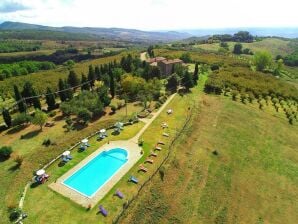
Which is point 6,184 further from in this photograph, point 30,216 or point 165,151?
point 165,151

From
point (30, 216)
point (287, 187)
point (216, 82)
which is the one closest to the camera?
point (30, 216)

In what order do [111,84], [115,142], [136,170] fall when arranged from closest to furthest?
[136,170] < [115,142] < [111,84]

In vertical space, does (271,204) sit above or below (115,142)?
below

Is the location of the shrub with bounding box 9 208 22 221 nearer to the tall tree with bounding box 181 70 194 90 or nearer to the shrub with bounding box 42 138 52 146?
the shrub with bounding box 42 138 52 146

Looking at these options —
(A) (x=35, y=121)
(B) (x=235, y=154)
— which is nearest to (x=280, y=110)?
(B) (x=235, y=154)

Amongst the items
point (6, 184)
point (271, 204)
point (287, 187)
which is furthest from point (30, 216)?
Result: point (287, 187)

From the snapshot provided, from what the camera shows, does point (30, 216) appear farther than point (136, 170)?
No

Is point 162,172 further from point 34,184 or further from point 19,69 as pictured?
point 19,69

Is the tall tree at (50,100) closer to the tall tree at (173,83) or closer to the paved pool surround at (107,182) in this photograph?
the paved pool surround at (107,182)
